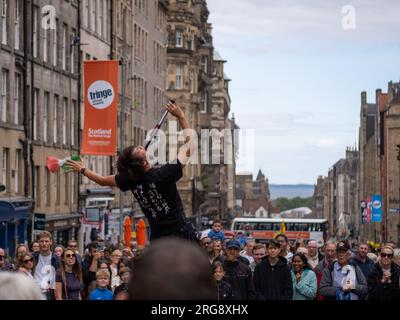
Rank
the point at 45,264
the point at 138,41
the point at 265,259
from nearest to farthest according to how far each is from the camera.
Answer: the point at 265,259, the point at 45,264, the point at 138,41

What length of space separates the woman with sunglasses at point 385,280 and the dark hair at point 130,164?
22.7 ft

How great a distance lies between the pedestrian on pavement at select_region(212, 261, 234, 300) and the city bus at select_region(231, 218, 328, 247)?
236 feet

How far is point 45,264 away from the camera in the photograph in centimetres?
1670

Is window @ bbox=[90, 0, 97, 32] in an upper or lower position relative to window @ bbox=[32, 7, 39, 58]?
upper

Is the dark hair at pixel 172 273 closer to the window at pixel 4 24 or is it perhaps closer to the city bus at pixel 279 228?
the window at pixel 4 24

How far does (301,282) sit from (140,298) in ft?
37.3

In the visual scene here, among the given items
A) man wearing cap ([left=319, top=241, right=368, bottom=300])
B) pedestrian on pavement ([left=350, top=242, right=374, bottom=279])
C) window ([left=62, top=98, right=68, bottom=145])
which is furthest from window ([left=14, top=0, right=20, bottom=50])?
man wearing cap ([left=319, top=241, right=368, bottom=300])

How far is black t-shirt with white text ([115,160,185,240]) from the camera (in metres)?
8.96

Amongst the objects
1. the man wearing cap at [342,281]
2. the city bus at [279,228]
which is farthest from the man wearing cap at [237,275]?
the city bus at [279,228]

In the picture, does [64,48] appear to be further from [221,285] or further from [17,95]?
Answer: [221,285]

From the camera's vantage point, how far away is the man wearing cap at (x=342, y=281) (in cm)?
1544

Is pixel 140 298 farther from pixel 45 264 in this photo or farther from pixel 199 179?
pixel 199 179

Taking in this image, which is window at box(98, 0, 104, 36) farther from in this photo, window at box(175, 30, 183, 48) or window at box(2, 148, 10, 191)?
window at box(175, 30, 183, 48)
